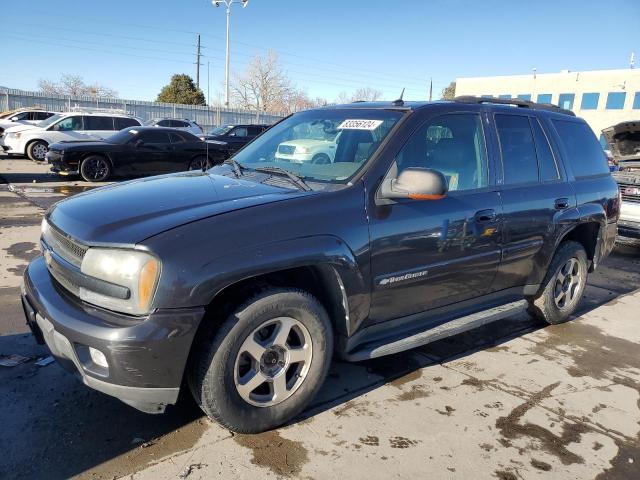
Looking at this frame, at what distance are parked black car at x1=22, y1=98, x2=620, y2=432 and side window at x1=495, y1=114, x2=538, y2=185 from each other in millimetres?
15

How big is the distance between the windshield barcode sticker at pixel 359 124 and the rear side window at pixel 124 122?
15399 mm

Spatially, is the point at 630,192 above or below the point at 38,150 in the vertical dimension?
above

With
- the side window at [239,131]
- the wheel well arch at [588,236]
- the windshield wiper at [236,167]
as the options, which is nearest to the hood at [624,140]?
the wheel well arch at [588,236]

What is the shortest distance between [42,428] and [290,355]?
55.7 inches

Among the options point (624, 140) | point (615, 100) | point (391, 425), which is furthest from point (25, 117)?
point (615, 100)

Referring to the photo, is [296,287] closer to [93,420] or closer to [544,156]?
[93,420]

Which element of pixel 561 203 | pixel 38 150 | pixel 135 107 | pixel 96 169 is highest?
pixel 135 107

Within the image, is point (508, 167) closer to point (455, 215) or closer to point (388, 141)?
point (455, 215)

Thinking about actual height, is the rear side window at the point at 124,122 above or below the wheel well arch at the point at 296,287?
above

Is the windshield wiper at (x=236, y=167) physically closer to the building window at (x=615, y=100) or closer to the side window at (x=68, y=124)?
the side window at (x=68, y=124)

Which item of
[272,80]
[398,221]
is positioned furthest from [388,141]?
[272,80]

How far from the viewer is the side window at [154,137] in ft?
44.2

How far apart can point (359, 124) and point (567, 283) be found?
2767 millimetres

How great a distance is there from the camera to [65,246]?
269 cm
